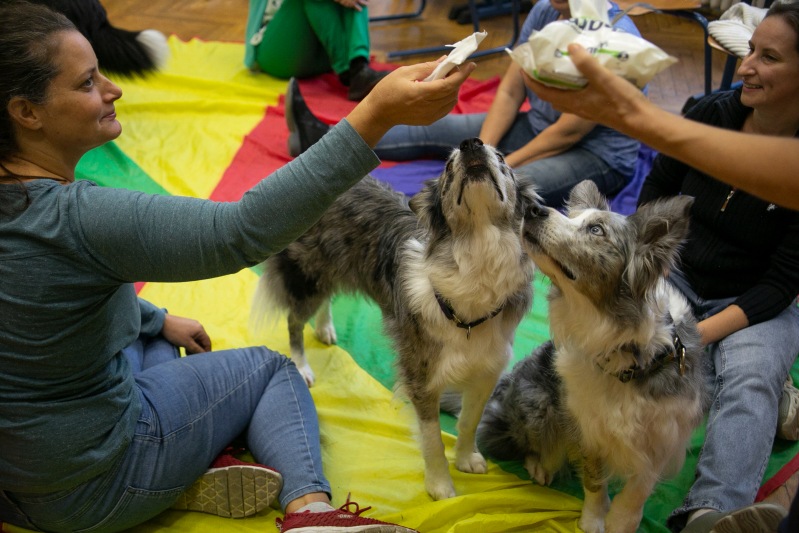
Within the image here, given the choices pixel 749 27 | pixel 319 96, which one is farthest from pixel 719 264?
pixel 319 96

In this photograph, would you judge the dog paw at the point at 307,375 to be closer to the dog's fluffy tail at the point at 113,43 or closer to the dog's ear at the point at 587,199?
the dog's ear at the point at 587,199

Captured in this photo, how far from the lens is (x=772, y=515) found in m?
1.40

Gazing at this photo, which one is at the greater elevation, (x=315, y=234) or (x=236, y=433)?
(x=315, y=234)

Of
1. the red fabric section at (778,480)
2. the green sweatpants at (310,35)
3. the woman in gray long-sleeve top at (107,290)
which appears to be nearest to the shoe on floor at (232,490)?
the woman in gray long-sleeve top at (107,290)

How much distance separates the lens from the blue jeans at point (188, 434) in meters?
1.60

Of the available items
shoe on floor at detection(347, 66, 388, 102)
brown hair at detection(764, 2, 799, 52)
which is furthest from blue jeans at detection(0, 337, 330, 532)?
shoe on floor at detection(347, 66, 388, 102)

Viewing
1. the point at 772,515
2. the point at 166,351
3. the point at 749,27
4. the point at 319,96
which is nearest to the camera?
the point at 772,515

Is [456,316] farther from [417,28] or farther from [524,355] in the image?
[417,28]

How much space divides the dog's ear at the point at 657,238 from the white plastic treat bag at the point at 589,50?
0.86 feet

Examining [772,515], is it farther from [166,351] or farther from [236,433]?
[166,351]

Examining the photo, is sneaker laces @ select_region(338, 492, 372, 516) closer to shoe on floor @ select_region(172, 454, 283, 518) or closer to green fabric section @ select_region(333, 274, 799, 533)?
shoe on floor @ select_region(172, 454, 283, 518)

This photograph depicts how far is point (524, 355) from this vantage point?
2510 millimetres

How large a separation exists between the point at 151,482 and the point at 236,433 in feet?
1.00

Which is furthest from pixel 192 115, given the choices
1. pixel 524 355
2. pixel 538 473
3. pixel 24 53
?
pixel 538 473
